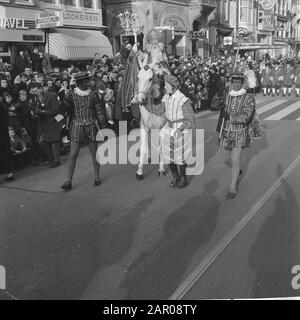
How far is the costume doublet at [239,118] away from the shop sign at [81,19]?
14.8 metres

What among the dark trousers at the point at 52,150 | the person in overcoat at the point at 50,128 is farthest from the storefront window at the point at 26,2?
the dark trousers at the point at 52,150

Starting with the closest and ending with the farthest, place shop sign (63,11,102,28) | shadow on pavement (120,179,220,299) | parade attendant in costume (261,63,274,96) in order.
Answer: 1. shadow on pavement (120,179,220,299)
2. shop sign (63,11,102,28)
3. parade attendant in costume (261,63,274,96)

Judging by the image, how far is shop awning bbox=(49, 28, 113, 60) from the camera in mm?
18391

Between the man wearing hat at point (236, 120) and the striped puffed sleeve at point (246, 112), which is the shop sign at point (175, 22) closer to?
the man wearing hat at point (236, 120)

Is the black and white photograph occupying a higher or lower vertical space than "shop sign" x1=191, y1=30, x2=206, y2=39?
lower

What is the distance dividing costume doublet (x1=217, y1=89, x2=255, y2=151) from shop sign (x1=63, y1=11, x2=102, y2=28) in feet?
48.6

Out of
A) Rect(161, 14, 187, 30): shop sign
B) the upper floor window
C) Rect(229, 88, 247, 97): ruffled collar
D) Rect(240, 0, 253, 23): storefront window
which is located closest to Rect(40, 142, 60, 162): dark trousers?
Rect(229, 88, 247, 97): ruffled collar

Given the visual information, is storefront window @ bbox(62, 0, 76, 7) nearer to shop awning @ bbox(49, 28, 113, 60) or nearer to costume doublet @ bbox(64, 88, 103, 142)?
shop awning @ bbox(49, 28, 113, 60)

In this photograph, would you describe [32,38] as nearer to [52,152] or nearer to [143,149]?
[52,152]

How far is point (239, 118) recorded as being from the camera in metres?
6.39

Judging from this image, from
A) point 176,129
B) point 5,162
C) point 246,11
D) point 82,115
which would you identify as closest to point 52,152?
point 5,162

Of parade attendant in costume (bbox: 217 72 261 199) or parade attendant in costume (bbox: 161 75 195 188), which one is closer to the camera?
parade attendant in costume (bbox: 217 72 261 199)

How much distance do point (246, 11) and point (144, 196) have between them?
34.0m
